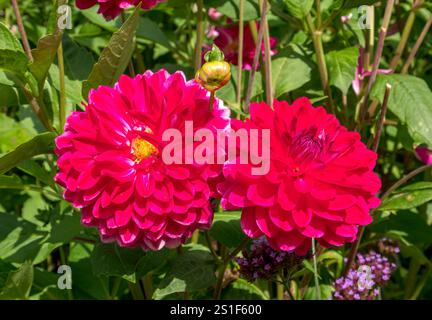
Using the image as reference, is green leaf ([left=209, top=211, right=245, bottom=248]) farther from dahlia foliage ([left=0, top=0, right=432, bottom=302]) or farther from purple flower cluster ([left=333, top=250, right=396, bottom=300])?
purple flower cluster ([left=333, top=250, right=396, bottom=300])

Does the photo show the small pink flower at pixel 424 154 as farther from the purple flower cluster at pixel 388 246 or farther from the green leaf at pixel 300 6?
A: the green leaf at pixel 300 6

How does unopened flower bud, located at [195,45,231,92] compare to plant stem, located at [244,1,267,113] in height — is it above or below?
above

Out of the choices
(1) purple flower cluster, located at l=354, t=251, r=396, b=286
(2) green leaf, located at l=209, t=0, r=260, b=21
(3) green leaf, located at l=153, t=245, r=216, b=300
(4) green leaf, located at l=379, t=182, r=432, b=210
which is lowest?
(1) purple flower cluster, located at l=354, t=251, r=396, b=286

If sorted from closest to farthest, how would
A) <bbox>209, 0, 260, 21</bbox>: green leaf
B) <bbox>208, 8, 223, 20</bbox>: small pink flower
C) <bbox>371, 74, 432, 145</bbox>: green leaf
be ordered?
<bbox>371, 74, 432, 145</bbox>: green leaf, <bbox>209, 0, 260, 21</bbox>: green leaf, <bbox>208, 8, 223, 20</bbox>: small pink flower

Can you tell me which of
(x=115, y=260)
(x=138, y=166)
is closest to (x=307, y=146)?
(x=138, y=166)

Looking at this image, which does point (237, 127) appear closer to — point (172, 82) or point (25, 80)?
point (172, 82)

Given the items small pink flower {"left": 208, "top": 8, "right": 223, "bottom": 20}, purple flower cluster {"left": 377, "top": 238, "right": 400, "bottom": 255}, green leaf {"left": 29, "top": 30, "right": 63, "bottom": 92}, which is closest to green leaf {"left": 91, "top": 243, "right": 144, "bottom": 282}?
green leaf {"left": 29, "top": 30, "right": 63, "bottom": 92}

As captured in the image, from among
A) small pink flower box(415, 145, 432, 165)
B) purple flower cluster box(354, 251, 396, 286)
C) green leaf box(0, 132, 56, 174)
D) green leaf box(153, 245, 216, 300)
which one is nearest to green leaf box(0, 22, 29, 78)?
green leaf box(0, 132, 56, 174)

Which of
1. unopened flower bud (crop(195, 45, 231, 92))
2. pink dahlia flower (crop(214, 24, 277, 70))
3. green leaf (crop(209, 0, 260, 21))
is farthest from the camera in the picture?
pink dahlia flower (crop(214, 24, 277, 70))

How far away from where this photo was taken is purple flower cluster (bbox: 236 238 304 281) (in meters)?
0.85

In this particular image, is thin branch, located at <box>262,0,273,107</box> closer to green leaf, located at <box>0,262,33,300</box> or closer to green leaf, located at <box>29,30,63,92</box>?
green leaf, located at <box>29,30,63,92</box>

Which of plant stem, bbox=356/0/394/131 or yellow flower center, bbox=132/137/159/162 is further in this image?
plant stem, bbox=356/0/394/131

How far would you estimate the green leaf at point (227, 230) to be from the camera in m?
0.94

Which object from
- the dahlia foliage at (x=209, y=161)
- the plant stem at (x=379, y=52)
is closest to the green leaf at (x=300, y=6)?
the dahlia foliage at (x=209, y=161)
